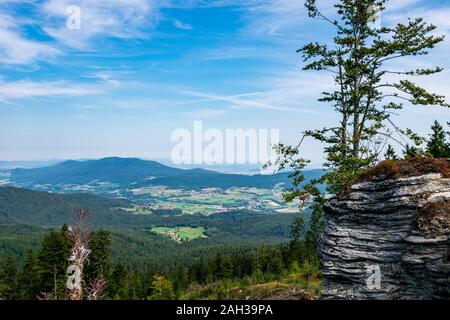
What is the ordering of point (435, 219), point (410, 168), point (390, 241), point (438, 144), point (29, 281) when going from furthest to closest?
1. point (29, 281)
2. point (438, 144)
3. point (410, 168)
4. point (390, 241)
5. point (435, 219)

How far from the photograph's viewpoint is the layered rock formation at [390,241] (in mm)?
12672

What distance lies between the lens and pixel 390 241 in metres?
13.8

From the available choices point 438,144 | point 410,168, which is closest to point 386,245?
point 410,168

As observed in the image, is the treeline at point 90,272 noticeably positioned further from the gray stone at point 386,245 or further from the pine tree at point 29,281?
the gray stone at point 386,245

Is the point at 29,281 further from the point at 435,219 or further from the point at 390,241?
the point at 435,219

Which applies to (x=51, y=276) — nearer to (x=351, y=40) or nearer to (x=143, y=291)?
(x=143, y=291)

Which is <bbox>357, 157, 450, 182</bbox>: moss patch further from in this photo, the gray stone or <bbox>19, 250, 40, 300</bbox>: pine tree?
<bbox>19, 250, 40, 300</bbox>: pine tree

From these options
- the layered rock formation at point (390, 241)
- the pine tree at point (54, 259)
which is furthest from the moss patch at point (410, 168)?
the pine tree at point (54, 259)

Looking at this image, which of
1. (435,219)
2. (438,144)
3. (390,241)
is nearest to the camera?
(435,219)

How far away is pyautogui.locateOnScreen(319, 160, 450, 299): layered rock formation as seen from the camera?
12.7m
